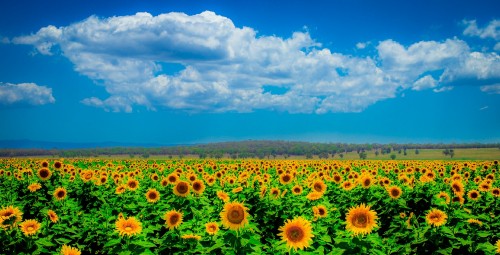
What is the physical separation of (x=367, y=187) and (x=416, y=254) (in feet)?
17.9

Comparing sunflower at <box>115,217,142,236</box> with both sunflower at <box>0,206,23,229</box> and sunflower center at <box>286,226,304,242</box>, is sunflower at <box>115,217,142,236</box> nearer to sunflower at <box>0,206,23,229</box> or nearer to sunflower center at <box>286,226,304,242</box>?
→ sunflower at <box>0,206,23,229</box>

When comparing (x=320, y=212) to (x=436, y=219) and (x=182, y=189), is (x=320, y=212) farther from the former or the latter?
(x=182, y=189)

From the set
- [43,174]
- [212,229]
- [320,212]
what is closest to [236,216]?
[212,229]

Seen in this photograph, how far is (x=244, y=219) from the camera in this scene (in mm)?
6410

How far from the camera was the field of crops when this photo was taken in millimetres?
6488

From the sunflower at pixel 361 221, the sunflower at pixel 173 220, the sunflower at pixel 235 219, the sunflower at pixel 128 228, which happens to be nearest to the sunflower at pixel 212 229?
the sunflower at pixel 235 219

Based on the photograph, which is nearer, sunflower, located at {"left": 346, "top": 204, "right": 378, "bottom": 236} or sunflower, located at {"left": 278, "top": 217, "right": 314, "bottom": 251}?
sunflower, located at {"left": 278, "top": 217, "right": 314, "bottom": 251}

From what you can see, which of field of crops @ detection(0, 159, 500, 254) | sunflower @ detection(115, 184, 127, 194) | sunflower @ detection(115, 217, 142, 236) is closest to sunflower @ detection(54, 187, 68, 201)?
field of crops @ detection(0, 159, 500, 254)

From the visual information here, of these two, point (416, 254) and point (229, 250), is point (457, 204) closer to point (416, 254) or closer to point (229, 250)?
point (416, 254)

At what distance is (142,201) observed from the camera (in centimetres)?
1321

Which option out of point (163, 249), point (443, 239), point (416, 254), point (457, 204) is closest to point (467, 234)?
point (443, 239)

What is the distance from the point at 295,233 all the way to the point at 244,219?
860 mm

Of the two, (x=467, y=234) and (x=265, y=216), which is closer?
(x=467, y=234)

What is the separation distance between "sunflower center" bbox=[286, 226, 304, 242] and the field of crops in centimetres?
1
